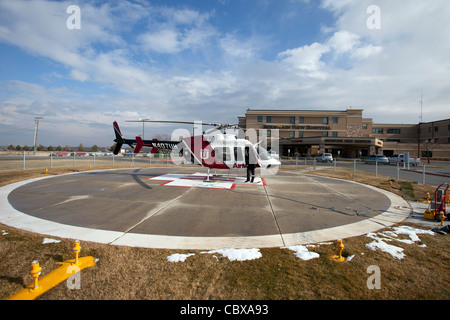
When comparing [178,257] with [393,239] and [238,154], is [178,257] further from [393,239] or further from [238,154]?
[238,154]

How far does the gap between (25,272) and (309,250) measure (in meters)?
5.09

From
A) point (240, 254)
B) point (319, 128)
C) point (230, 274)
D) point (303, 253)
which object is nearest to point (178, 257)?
point (230, 274)

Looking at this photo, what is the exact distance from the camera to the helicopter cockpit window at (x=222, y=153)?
41.8 ft

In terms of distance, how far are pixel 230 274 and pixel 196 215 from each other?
11.0ft

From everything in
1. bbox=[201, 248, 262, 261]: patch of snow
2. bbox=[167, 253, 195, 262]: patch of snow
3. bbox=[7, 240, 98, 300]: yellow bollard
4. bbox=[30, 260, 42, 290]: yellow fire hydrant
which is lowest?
bbox=[201, 248, 262, 261]: patch of snow

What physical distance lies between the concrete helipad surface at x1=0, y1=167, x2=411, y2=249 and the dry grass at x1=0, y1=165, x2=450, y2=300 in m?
0.66

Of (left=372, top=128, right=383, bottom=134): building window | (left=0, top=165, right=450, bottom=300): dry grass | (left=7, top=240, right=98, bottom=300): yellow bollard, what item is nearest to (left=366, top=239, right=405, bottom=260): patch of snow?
(left=0, top=165, right=450, bottom=300): dry grass

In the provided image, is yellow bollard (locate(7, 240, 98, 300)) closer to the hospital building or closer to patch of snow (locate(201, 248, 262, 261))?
patch of snow (locate(201, 248, 262, 261))

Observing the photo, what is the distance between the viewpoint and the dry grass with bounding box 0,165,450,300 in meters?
2.99

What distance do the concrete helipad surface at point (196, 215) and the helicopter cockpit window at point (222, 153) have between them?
289cm

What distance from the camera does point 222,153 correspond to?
12.8 m

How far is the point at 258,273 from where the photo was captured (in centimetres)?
349

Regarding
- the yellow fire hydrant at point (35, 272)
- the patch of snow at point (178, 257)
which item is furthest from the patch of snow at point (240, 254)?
the yellow fire hydrant at point (35, 272)
